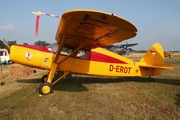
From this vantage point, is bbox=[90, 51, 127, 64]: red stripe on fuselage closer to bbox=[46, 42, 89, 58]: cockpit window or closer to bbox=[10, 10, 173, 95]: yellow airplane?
bbox=[10, 10, 173, 95]: yellow airplane

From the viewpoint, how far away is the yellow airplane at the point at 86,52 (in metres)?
4.07

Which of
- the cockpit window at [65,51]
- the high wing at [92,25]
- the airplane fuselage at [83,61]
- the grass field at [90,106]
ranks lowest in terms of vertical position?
the grass field at [90,106]

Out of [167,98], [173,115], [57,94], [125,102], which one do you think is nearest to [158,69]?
[167,98]

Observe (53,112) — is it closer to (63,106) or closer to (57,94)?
(63,106)

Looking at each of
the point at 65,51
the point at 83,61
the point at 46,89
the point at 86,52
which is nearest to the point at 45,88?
the point at 46,89

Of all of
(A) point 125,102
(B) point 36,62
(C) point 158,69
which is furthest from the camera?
(C) point 158,69

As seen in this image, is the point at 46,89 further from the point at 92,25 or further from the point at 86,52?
the point at 92,25

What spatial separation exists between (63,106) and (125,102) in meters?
1.96

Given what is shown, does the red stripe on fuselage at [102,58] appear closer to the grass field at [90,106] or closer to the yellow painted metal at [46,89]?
the grass field at [90,106]

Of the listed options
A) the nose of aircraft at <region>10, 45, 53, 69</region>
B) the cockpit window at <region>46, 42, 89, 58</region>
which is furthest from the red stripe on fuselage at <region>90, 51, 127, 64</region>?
the nose of aircraft at <region>10, 45, 53, 69</region>

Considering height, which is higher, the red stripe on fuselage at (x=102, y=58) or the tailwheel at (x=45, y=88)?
the red stripe on fuselage at (x=102, y=58)

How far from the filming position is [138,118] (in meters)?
3.73

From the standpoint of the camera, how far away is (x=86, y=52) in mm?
7402

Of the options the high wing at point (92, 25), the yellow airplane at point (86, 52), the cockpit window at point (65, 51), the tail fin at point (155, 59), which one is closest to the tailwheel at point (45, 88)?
the yellow airplane at point (86, 52)
